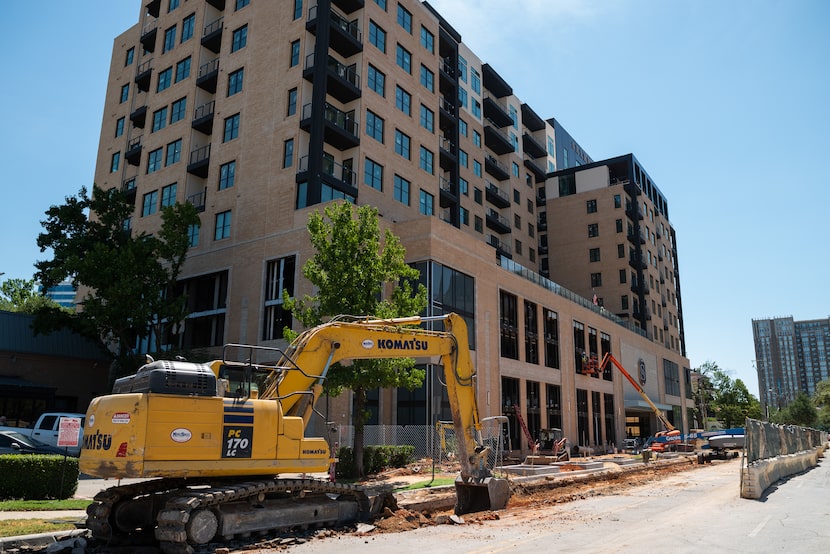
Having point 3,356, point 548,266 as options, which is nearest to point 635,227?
point 548,266

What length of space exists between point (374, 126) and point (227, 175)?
35.2ft

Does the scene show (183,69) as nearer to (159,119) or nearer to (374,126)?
(159,119)

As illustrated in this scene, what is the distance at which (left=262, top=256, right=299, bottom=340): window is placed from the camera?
36.2 meters

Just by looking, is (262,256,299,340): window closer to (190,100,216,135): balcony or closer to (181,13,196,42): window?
(190,100,216,135): balcony

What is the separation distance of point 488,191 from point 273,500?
55068 millimetres

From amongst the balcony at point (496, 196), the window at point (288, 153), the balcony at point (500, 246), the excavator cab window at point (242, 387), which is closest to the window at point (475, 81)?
the balcony at point (496, 196)

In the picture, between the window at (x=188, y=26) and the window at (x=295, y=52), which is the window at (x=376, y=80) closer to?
the window at (x=295, y=52)

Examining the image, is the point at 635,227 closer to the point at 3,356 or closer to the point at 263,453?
the point at 3,356

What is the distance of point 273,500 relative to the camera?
39.2 feet

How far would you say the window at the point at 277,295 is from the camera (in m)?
36.2

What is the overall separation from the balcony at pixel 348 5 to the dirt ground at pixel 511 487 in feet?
101

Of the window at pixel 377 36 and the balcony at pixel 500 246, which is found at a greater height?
the window at pixel 377 36

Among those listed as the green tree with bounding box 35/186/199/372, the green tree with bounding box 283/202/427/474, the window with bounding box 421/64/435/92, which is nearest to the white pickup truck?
the green tree with bounding box 35/186/199/372

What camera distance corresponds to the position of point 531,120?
7644 cm
